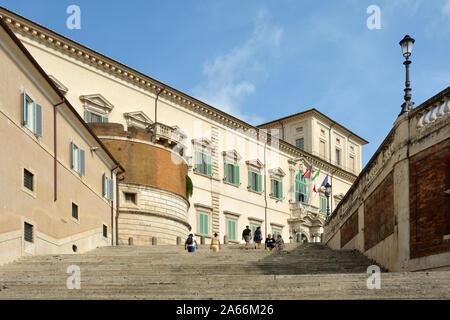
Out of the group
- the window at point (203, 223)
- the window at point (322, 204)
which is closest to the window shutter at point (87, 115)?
the window at point (203, 223)

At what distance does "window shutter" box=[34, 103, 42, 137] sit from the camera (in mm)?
22242

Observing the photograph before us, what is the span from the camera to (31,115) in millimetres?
21984

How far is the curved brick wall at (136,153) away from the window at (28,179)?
14608 mm

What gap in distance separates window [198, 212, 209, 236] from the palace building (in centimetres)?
9

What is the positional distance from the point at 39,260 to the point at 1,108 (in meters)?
4.96

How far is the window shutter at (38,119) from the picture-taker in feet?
73.0

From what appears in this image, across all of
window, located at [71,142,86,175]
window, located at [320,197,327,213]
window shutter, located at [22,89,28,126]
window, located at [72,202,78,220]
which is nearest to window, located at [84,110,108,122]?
window, located at [71,142,86,175]

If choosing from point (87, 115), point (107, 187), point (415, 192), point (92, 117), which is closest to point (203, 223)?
point (92, 117)

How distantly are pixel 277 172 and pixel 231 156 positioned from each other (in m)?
7.06

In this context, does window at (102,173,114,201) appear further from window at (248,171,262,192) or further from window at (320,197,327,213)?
window at (320,197,327,213)

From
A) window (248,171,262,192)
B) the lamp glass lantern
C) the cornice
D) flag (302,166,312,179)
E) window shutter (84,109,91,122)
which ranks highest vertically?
the cornice

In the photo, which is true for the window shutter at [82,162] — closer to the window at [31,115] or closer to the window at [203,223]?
the window at [31,115]

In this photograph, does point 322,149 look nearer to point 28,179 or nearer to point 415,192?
point 28,179
